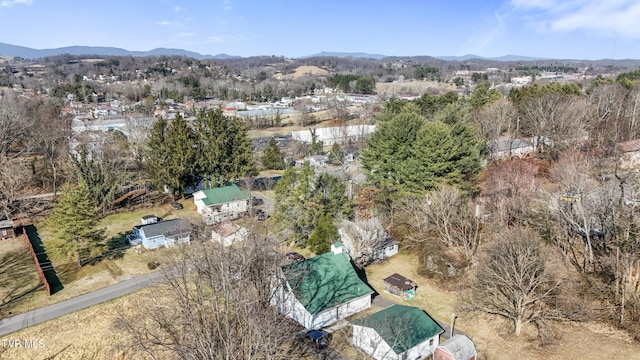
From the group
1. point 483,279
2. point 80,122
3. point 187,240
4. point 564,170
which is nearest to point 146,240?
point 187,240

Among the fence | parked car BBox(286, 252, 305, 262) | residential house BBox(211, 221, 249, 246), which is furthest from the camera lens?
residential house BBox(211, 221, 249, 246)

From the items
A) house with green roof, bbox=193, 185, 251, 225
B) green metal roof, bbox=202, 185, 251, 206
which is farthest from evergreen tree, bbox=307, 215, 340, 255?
green metal roof, bbox=202, 185, 251, 206

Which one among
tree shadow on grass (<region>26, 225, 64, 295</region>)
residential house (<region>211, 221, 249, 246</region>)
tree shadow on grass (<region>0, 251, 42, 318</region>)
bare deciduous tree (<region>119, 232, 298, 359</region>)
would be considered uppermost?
bare deciduous tree (<region>119, 232, 298, 359</region>)

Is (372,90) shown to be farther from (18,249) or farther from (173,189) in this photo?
(18,249)

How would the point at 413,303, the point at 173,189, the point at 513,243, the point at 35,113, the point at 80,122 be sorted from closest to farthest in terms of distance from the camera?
the point at 513,243 < the point at 413,303 < the point at 173,189 < the point at 35,113 < the point at 80,122

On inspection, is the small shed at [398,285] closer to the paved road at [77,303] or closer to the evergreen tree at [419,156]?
the evergreen tree at [419,156]

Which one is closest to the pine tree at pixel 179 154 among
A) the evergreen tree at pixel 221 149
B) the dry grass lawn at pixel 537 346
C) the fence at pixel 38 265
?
the evergreen tree at pixel 221 149

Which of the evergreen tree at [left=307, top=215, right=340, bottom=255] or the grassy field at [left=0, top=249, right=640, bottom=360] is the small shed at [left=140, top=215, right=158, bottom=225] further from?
the evergreen tree at [left=307, top=215, right=340, bottom=255]
